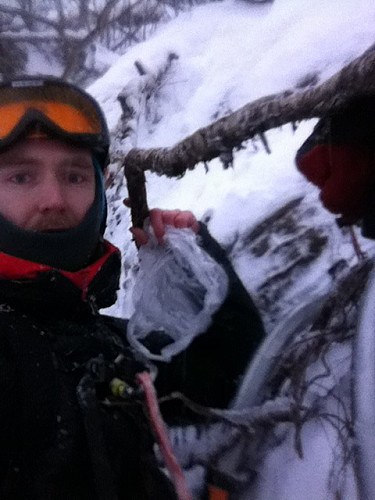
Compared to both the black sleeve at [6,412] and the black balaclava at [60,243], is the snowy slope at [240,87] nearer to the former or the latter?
the black balaclava at [60,243]

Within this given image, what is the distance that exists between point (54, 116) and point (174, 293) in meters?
0.57

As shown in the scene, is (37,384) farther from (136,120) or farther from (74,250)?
(136,120)

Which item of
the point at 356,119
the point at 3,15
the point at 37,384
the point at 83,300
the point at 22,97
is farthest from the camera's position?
the point at 3,15

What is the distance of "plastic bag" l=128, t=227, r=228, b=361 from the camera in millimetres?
1224

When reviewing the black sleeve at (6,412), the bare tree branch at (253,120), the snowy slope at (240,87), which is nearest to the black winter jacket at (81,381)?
the black sleeve at (6,412)

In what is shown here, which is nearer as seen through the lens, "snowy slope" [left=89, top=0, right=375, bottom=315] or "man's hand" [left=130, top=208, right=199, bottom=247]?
"snowy slope" [left=89, top=0, right=375, bottom=315]

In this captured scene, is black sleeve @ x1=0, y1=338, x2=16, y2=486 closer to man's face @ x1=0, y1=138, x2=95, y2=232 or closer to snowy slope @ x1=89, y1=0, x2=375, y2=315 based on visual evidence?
man's face @ x1=0, y1=138, x2=95, y2=232

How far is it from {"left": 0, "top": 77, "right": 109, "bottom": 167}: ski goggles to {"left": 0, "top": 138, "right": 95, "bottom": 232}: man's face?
3 cm


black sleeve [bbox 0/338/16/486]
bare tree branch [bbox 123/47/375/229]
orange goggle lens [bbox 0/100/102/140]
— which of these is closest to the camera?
black sleeve [bbox 0/338/16/486]

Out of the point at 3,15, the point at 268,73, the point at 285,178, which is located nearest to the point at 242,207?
→ the point at 285,178

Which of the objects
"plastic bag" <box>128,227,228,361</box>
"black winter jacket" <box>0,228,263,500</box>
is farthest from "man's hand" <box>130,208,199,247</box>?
"black winter jacket" <box>0,228,263,500</box>

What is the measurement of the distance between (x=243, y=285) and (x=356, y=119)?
1.78ft

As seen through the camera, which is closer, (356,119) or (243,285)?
(356,119)

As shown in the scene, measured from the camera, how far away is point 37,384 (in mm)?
848
